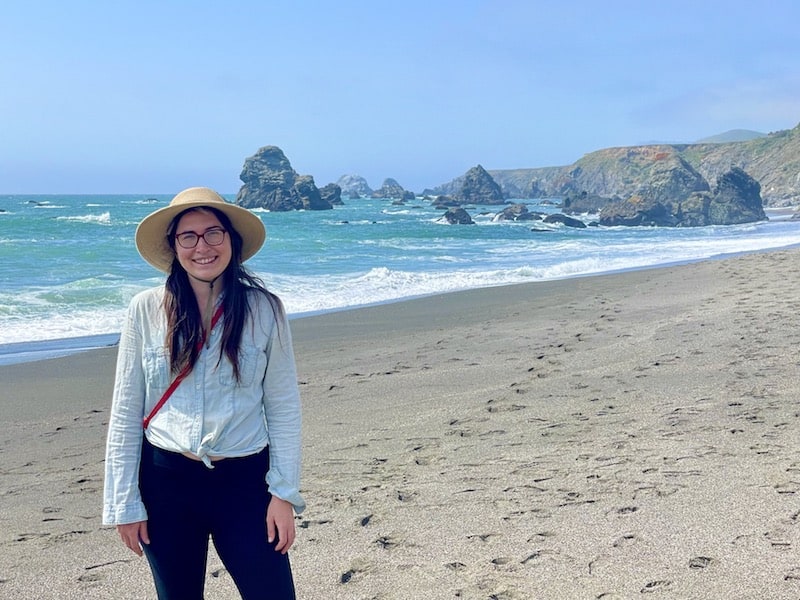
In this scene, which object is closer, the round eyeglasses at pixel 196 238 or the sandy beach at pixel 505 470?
the round eyeglasses at pixel 196 238

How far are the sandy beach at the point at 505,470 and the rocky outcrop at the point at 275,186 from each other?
70943mm

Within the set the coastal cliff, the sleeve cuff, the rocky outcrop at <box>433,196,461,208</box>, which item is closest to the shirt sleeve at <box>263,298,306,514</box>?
the sleeve cuff

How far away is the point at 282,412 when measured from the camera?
2121mm

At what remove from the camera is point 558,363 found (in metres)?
7.30

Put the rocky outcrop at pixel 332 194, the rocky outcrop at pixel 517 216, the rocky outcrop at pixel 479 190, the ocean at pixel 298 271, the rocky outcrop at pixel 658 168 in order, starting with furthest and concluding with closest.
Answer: the rocky outcrop at pixel 479 190, the rocky outcrop at pixel 332 194, the rocky outcrop at pixel 658 168, the rocky outcrop at pixel 517 216, the ocean at pixel 298 271

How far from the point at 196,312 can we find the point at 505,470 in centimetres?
275

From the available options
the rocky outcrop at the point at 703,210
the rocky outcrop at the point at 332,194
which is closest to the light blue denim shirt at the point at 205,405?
the rocky outcrop at the point at 703,210

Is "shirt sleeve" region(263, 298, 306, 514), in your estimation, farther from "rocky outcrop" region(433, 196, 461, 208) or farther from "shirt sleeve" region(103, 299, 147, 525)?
"rocky outcrop" region(433, 196, 461, 208)

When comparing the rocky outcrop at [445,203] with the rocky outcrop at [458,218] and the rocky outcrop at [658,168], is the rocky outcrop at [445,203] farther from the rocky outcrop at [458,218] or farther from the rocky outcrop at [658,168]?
the rocky outcrop at [458,218]

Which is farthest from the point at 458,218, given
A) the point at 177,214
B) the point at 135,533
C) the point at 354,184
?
the point at 354,184

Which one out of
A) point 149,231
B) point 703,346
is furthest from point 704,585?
point 703,346

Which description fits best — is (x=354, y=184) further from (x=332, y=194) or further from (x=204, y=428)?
(x=204, y=428)

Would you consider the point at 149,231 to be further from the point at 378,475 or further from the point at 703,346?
the point at 703,346

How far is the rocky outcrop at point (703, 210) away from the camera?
5341 cm
